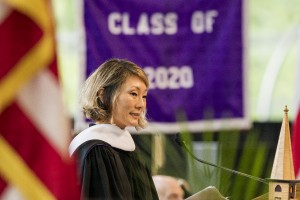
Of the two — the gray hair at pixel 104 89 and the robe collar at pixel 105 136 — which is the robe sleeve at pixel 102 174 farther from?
the gray hair at pixel 104 89

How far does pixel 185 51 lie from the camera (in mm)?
6770

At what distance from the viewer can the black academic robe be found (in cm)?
420

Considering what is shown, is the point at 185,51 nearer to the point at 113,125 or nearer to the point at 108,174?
the point at 113,125

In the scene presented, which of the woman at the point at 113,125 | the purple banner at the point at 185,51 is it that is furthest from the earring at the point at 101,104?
the purple banner at the point at 185,51

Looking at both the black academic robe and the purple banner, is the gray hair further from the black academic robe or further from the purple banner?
the purple banner

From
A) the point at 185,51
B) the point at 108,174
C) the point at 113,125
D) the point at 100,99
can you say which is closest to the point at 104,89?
the point at 100,99

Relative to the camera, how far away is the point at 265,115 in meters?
7.11

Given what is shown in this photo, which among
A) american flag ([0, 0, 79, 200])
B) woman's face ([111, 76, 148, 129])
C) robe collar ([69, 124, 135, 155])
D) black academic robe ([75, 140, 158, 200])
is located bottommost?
black academic robe ([75, 140, 158, 200])

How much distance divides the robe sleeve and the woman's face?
145 millimetres

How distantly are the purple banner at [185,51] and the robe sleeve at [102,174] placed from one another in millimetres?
2376

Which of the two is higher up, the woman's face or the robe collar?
the woman's face

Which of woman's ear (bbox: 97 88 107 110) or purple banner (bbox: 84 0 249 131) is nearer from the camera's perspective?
woman's ear (bbox: 97 88 107 110)

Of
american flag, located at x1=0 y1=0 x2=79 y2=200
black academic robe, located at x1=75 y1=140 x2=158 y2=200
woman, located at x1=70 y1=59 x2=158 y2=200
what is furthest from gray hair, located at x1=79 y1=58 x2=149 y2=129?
american flag, located at x1=0 y1=0 x2=79 y2=200

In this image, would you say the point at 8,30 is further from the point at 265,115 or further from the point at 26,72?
the point at 265,115
